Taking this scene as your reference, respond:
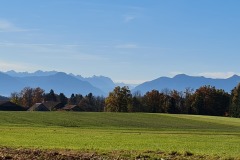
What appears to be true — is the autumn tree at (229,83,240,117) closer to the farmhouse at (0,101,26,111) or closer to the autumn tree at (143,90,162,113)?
the autumn tree at (143,90,162,113)

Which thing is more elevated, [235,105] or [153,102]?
[153,102]

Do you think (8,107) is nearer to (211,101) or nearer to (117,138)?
(211,101)

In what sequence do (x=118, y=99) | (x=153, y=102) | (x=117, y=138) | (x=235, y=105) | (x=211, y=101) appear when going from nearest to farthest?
1. (x=117, y=138)
2. (x=235, y=105)
3. (x=118, y=99)
4. (x=211, y=101)
5. (x=153, y=102)

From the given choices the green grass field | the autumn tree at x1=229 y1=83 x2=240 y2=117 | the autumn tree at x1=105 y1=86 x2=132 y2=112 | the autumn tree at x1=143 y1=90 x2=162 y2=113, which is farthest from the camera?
the autumn tree at x1=143 y1=90 x2=162 y2=113

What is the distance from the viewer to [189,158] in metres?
22.4

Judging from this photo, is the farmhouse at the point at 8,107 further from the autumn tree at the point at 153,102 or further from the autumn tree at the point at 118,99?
the autumn tree at the point at 153,102

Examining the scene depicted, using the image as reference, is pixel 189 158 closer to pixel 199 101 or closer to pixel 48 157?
Result: pixel 48 157

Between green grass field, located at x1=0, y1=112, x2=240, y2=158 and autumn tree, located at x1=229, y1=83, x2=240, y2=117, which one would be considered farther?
autumn tree, located at x1=229, y1=83, x2=240, y2=117

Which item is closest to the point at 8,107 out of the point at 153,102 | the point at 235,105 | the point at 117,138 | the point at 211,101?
the point at 153,102

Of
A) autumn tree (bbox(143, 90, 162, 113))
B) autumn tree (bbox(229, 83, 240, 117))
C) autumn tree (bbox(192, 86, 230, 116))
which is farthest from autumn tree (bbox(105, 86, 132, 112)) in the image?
autumn tree (bbox(229, 83, 240, 117))

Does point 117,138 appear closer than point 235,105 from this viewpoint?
Yes

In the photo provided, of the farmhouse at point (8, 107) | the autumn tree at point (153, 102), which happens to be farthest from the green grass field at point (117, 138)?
the autumn tree at point (153, 102)

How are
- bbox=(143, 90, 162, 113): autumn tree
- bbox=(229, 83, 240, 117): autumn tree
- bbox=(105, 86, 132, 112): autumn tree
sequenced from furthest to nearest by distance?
bbox=(143, 90, 162, 113): autumn tree → bbox=(105, 86, 132, 112): autumn tree → bbox=(229, 83, 240, 117): autumn tree

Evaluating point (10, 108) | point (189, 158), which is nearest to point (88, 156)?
point (189, 158)
